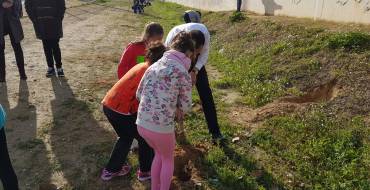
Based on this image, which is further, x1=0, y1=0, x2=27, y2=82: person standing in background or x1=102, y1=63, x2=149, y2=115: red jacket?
x1=0, y1=0, x2=27, y2=82: person standing in background

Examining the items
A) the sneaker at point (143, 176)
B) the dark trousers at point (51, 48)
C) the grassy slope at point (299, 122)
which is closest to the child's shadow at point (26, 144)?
the sneaker at point (143, 176)

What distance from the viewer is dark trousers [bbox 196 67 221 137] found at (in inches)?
195

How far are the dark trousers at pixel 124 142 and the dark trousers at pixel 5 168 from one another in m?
1.01

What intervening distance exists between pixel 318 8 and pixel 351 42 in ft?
11.0

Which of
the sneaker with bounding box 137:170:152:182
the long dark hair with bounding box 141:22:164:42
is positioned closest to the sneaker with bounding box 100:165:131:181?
the sneaker with bounding box 137:170:152:182

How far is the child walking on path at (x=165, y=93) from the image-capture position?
11.3 ft

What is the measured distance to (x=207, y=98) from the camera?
5.03m

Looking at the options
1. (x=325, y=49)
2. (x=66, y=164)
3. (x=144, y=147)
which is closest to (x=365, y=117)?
(x=325, y=49)

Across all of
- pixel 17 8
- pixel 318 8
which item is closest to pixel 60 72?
pixel 17 8

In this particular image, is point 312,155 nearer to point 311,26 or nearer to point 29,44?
point 311,26

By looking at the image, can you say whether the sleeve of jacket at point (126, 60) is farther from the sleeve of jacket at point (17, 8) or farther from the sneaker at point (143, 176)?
the sleeve of jacket at point (17, 8)

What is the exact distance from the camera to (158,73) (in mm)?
3453

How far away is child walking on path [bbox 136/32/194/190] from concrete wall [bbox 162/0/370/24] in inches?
247

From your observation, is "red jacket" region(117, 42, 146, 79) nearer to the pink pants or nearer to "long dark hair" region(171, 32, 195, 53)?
"long dark hair" region(171, 32, 195, 53)
